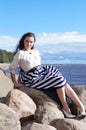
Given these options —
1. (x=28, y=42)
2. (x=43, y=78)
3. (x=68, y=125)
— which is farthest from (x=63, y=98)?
(x=68, y=125)

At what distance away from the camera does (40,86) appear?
884 centimetres

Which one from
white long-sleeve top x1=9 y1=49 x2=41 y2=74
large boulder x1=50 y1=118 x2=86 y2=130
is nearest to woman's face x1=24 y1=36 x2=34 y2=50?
white long-sleeve top x1=9 y1=49 x2=41 y2=74

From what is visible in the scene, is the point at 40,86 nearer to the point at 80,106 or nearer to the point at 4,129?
the point at 80,106

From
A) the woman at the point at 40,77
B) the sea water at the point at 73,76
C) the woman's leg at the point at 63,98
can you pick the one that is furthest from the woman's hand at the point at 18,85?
the sea water at the point at 73,76

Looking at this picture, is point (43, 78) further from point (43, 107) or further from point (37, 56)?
point (43, 107)

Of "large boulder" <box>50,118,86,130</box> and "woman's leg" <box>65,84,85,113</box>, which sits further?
"woman's leg" <box>65,84,85,113</box>

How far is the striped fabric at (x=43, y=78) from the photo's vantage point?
877 centimetres

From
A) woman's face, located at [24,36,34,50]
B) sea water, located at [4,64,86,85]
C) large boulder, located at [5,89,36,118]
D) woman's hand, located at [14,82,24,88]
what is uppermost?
woman's face, located at [24,36,34,50]

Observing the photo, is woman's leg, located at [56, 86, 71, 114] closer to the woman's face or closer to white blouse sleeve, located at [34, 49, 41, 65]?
white blouse sleeve, located at [34, 49, 41, 65]

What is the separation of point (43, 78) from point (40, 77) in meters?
0.06

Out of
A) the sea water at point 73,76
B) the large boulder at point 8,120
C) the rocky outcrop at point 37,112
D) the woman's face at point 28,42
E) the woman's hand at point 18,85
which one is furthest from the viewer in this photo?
the sea water at point 73,76

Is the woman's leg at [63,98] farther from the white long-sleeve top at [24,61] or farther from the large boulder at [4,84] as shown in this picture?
the large boulder at [4,84]

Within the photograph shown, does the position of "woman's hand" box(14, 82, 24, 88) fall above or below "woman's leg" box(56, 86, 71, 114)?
above

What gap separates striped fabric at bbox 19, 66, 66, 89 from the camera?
877 cm
